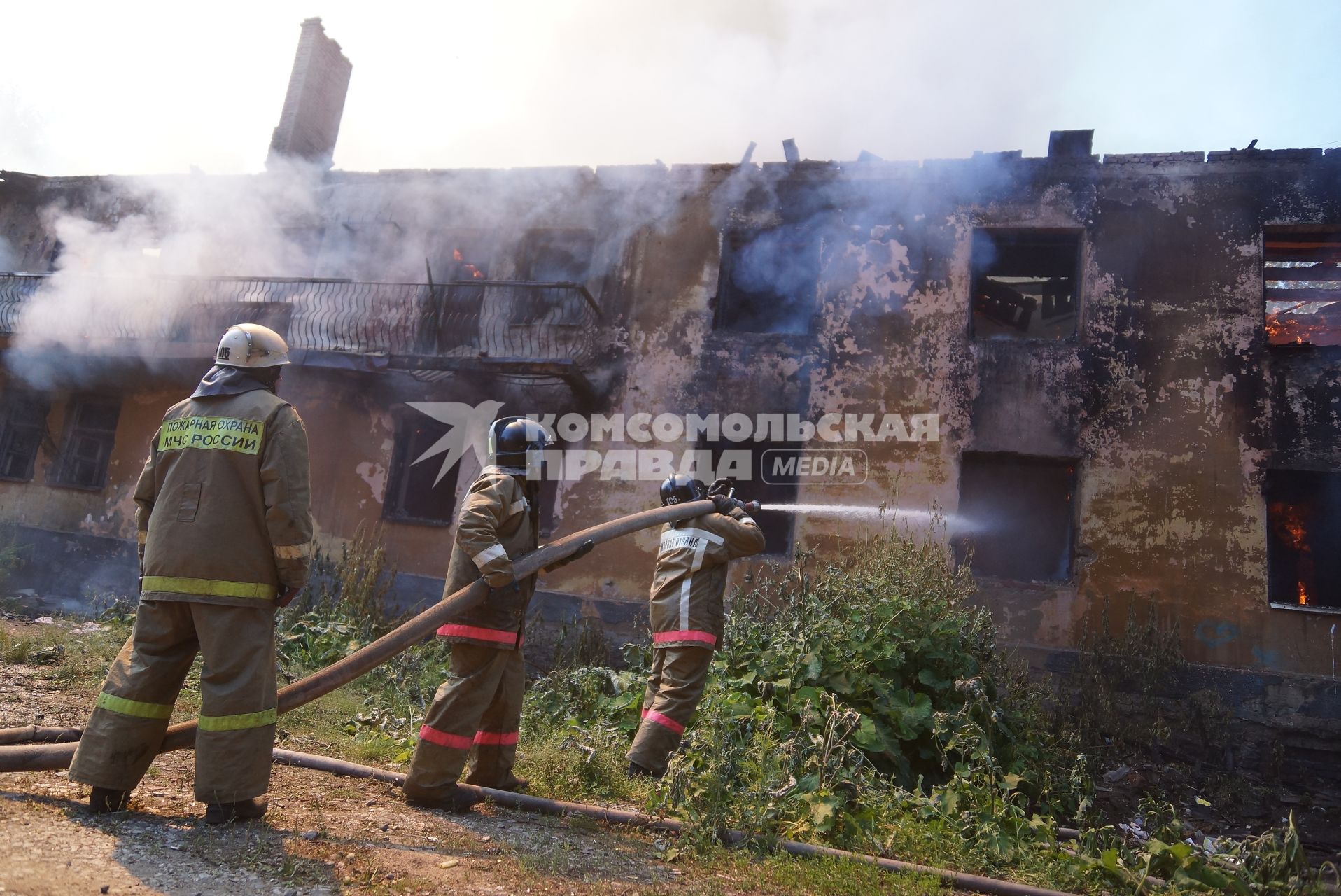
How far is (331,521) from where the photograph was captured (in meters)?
11.0

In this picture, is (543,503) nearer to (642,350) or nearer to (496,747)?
(642,350)

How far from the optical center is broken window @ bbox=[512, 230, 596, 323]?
10898 mm

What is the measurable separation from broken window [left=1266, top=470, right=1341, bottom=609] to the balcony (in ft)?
25.2

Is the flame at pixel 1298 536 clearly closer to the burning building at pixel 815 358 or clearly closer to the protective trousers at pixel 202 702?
the burning building at pixel 815 358

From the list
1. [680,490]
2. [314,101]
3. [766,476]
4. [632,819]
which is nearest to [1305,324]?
[766,476]

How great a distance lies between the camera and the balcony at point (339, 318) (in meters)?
10.5

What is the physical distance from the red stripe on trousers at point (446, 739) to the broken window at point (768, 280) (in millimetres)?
7537

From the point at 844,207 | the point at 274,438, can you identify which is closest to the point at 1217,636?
the point at 844,207

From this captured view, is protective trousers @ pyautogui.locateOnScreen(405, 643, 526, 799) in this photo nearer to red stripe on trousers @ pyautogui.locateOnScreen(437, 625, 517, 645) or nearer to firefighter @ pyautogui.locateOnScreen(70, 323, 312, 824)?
red stripe on trousers @ pyautogui.locateOnScreen(437, 625, 517, 645)

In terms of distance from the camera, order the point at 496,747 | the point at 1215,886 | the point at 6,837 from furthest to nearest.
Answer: the point at 496,747, the point at 1215,886, the point at 6,837

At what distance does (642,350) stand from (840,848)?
7724 millimetres

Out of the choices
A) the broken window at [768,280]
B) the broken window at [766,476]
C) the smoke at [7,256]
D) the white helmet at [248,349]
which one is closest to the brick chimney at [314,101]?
the smoke at [7,256]

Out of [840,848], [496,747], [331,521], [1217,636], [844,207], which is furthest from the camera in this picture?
[331,521]

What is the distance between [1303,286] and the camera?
9.30 meters
